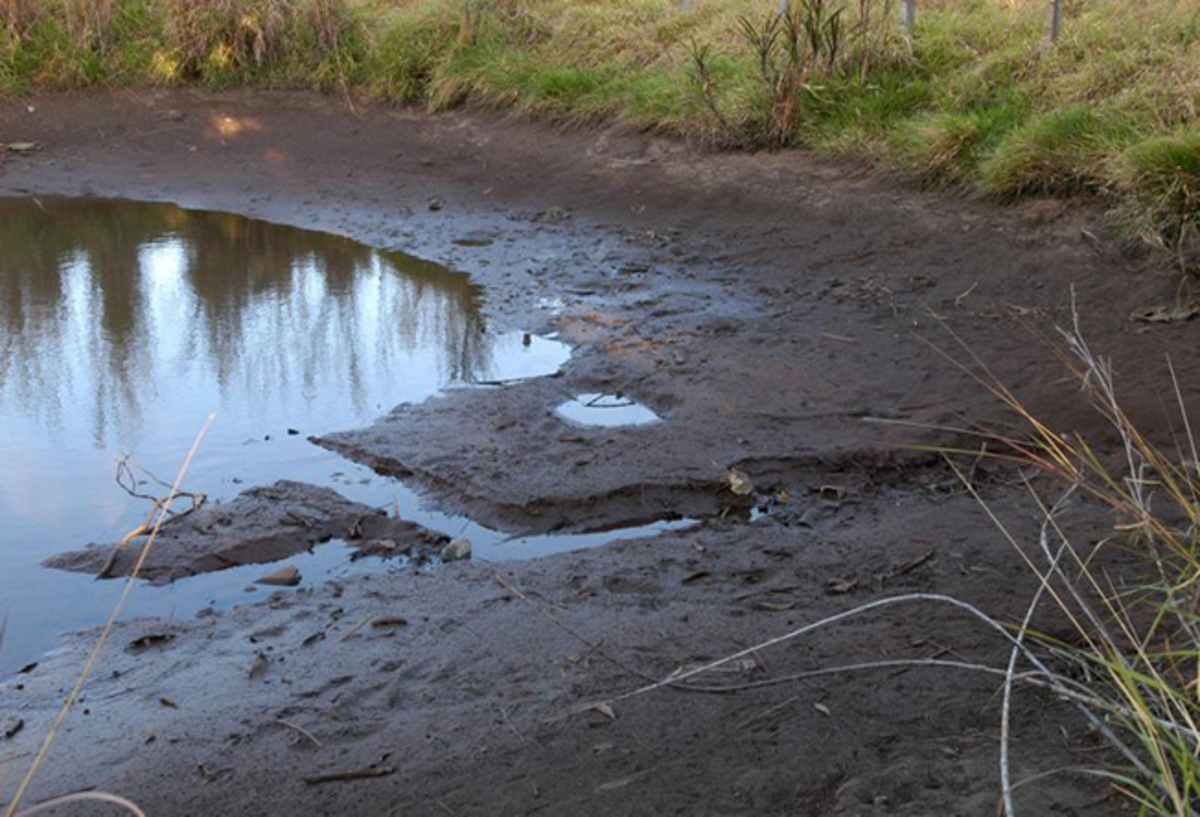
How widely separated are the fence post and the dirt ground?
1.69 metres

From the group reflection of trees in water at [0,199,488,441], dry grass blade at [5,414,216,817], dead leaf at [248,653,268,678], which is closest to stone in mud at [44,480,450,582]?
dry grass blade at [5,414,216,817]

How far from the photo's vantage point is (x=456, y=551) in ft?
15.1

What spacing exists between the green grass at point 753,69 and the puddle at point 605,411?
294 centimetres

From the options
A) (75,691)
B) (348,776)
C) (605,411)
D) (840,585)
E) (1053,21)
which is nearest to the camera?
(75,691)

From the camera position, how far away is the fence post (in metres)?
8.90

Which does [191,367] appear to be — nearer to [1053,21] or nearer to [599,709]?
[599,709]

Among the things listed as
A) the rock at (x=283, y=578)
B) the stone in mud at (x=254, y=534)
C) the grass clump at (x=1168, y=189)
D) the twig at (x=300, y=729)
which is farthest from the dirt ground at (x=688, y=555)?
the stone in mud at (x=254, y=534)

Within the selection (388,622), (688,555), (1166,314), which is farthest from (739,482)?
(1166,314)

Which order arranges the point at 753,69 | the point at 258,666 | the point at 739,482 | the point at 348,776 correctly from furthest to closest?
the point at 753,69
the point at 739,482
the point at 258,666
the point at 348,776

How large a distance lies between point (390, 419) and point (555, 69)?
619 cm

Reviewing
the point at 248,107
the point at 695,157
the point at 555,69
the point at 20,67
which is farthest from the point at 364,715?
the point at 20,67

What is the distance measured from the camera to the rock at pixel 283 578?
443 centimetres

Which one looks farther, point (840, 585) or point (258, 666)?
point (840, 585)

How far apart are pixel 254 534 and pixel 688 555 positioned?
1.50 meters
